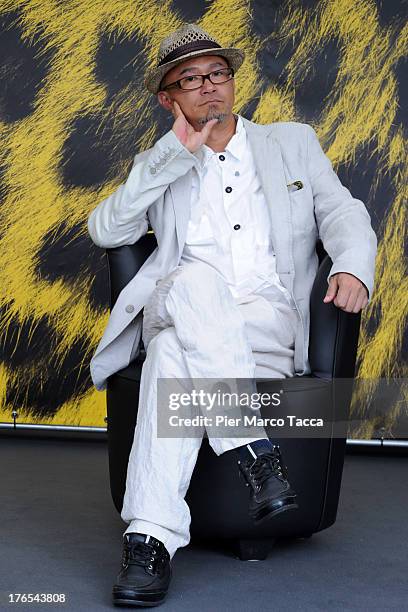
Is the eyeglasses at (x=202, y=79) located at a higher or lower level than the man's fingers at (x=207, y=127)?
higher

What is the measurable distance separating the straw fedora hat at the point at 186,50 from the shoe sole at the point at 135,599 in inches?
62.3

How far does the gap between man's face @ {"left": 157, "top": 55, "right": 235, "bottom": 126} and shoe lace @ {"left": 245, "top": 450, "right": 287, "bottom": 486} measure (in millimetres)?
1169

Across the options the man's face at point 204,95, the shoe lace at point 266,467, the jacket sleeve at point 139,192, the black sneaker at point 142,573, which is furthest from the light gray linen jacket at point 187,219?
the black sneaker at point 142,573

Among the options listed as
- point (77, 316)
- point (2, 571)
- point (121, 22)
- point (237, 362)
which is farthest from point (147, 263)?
point (121, 22)

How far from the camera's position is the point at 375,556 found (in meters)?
2.87

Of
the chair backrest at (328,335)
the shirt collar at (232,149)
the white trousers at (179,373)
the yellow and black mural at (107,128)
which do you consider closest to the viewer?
the white trousers at (179,373)

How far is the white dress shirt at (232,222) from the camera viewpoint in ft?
10.1

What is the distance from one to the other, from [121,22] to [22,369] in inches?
65.0

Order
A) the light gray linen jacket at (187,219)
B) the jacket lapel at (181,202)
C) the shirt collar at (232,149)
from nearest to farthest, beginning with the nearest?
the light gray linen jacket at (187,219) → the jacket lapel at (181,202) → the shirt collar at (232,149)

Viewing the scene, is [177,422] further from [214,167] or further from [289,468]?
[214,167]

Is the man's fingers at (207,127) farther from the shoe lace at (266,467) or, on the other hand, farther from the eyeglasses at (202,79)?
the shoe lace at (266,467)

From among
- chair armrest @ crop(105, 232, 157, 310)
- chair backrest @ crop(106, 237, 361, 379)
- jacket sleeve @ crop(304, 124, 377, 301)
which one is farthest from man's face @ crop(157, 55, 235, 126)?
chair backrest @ crop(106, 237, 361, 379)

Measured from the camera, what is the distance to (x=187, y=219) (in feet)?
10.2

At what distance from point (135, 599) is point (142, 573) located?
6 cm
